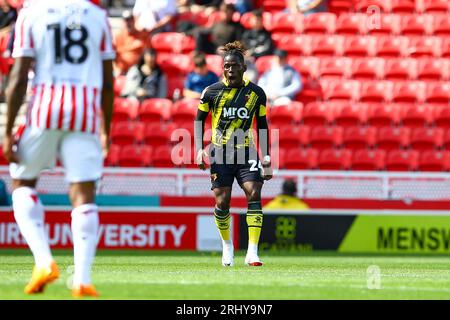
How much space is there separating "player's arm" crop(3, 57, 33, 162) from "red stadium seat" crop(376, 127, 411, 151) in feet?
42.3

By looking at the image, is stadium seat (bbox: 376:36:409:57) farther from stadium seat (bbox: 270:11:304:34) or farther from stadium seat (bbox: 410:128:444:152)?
stadium seat (bbox: 410:128:444:152)

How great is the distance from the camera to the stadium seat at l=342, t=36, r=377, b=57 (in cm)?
2234

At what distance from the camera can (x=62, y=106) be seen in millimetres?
7836

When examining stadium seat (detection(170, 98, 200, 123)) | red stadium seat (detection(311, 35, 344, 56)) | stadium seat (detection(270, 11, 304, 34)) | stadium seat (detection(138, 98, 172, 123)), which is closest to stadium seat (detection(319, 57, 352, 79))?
red stadium seat (detection(311, 35, 344, 56))

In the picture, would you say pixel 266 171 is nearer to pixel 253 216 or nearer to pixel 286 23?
pixel 253 216

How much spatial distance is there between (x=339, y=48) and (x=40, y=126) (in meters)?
15.1

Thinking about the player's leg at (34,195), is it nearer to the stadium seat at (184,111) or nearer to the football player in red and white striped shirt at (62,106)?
the football player in red and white striped shirt at (62,106)

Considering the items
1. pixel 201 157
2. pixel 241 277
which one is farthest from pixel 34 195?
pixel 201 157

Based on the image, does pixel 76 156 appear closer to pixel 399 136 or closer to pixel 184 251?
pixel 184 251

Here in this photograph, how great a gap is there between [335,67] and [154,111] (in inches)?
151

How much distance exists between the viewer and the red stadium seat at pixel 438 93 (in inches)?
844

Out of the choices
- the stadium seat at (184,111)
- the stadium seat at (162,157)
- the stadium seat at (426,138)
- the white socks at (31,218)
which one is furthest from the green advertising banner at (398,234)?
the white socks at (31,218)

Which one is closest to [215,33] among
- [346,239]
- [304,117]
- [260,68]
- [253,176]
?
[260,68]

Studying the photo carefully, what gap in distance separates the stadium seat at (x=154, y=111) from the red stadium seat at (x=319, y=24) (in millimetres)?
3863
